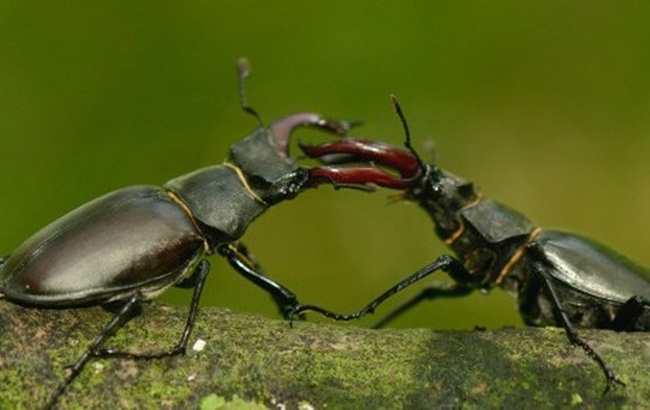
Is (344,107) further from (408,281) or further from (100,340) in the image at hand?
(100,340)

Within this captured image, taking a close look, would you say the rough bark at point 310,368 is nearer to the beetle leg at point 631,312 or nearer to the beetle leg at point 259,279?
the beetle leg at point 259,279

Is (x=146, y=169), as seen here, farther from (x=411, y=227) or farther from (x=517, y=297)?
(x=517, y=297)

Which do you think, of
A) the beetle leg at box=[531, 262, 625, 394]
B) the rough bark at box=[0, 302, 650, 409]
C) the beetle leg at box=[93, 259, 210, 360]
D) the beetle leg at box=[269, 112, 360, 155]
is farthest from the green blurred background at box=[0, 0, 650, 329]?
the rough bark at box=[0, 302, 650, 409]

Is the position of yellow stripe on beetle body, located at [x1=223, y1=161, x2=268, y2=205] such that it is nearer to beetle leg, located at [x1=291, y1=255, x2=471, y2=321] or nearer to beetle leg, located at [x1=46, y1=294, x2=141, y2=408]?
beetle leg, located at [x1=291, y1=255, x2=471, y2=321]

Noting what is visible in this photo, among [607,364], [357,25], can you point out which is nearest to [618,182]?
[357,25]

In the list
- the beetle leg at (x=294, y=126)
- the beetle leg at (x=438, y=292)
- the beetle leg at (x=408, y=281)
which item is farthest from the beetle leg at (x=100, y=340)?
the beetle leg at (x=438, y=292)

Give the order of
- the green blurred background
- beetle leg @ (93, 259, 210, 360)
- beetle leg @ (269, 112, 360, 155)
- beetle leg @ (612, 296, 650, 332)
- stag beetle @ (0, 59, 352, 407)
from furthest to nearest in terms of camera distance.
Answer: the green blurred background → beetle leg @ (269, 112, 360, 155) → beetle leg @ (612, 296, 650, 332) → stag beetle @ (0, 59, 352, 407) → beetle leg @ (93, 259, 210, 360)
